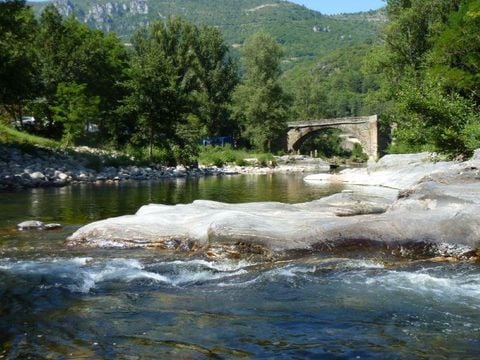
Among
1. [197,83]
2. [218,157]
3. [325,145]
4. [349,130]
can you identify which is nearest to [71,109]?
[218,157]

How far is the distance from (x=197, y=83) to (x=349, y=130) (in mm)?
22897

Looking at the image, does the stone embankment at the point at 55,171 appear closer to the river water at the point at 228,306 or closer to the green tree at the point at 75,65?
the green tree at the point at 75,65

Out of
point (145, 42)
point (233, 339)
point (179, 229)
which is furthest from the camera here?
point (145, 42)

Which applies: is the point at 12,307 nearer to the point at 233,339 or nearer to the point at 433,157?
the point at 233,339

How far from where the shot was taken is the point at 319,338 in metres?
6.24

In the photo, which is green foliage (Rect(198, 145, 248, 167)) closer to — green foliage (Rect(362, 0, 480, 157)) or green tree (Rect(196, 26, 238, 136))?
green tree (Rect(196, 26, 238, 136))

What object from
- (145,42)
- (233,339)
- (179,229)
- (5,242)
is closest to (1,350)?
(233,339)

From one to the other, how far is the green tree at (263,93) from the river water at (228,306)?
59170 mm

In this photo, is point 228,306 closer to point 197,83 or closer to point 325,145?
point 197,83

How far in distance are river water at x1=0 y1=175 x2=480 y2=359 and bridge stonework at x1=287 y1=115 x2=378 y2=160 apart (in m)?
64.7

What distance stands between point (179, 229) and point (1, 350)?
6.27 meters

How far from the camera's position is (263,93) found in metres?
69.1

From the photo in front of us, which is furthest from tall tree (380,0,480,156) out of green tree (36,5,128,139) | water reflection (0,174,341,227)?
green tree (36,5,128,139)

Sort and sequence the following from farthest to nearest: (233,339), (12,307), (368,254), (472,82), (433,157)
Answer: (472,82)
(433,157)
(368,254)
(12,307)
(233,339)
